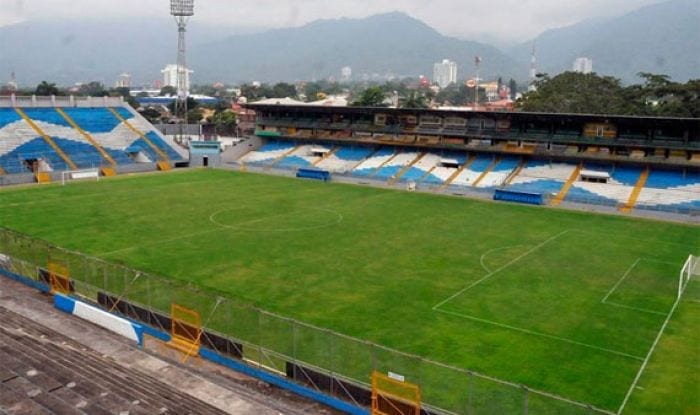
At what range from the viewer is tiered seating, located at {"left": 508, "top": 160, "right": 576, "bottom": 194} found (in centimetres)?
4550

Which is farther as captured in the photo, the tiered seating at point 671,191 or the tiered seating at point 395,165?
the tiered seating at point 395,165

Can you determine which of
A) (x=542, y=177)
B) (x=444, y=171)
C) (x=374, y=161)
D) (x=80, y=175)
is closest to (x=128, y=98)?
(x=80, y=175)

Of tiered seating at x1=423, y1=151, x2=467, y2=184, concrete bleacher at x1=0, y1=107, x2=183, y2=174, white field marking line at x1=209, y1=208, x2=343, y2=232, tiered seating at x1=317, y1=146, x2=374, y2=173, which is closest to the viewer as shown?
white field marking line at x1=209, y1=208, x2=343, y2=232

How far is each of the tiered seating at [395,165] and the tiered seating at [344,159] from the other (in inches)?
130

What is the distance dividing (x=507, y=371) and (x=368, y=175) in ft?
120

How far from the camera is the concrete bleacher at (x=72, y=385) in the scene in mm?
13375

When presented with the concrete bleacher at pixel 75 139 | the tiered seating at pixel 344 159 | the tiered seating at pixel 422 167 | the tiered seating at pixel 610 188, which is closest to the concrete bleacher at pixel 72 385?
the tiered seating at pixel 610 188

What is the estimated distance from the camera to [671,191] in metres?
42.0

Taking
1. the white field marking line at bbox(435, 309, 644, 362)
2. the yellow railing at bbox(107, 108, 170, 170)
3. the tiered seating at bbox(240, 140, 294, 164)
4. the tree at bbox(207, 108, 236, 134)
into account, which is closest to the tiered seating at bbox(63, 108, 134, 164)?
the yellow railing at bbox(107, 108, 170, 170)

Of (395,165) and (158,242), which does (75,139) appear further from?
(158,242)

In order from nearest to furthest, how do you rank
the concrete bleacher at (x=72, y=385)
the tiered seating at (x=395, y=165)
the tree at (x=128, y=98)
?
the concrete bleacher at (x=72, y=385) → the tiered seating at (x=395, y=165) → the tree at (x=128, y=98)

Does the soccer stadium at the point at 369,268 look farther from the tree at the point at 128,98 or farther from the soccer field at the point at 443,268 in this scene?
the tree at the point at 128,98

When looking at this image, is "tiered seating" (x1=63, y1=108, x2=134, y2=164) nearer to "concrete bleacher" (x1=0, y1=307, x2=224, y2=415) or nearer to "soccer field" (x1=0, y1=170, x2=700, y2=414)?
"soccer field" (x1=0, y1=170, x2=700, y2=414)

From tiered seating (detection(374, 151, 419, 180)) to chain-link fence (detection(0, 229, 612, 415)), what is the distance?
31689 millimetres
